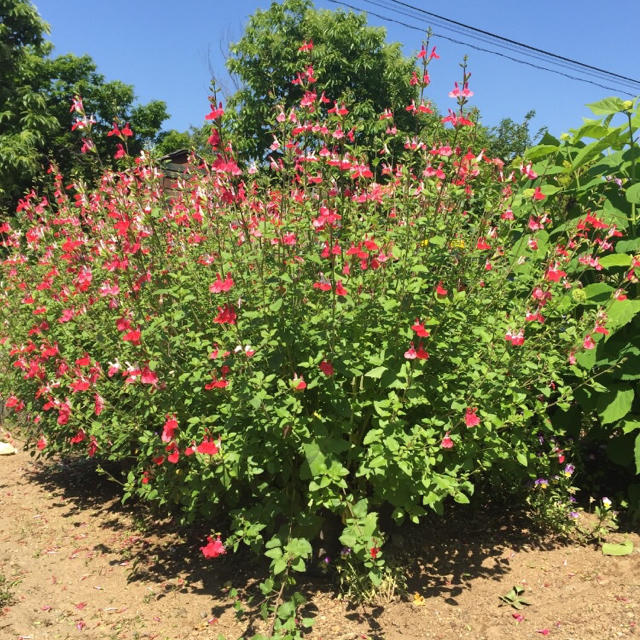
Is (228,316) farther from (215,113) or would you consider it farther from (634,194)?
(634,194)

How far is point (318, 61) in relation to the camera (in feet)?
46.6

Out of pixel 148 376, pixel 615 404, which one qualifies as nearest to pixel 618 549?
pixel 615 404

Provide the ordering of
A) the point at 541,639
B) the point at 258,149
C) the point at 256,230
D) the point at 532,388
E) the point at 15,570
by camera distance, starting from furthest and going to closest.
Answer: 1. the point at 258,149
2. the point at 15,570
3. the point at 532,388
4. the point at 256,230
5. the point at 541,639

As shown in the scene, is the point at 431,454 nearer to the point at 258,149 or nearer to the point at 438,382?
the point at 438,382

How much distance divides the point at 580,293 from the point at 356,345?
48.5 inches

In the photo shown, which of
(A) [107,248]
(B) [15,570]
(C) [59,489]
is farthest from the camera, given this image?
(C) [59,489]

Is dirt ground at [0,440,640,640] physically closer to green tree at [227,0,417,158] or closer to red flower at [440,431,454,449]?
red flower at [440,431,454,449]

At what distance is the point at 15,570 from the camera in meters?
3.30

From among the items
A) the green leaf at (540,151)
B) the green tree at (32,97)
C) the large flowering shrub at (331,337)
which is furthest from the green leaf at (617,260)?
the green tree at (32,97)

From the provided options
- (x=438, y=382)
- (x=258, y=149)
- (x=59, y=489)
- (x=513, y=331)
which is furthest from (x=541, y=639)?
(x=258, y=149)

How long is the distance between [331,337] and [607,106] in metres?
2.36

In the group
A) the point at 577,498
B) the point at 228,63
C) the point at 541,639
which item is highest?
the point at 228,63

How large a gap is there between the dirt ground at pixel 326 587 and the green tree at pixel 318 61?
12405 millimetres

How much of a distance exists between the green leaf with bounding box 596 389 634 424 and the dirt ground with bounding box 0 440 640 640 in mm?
845
